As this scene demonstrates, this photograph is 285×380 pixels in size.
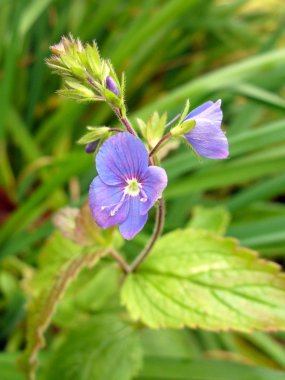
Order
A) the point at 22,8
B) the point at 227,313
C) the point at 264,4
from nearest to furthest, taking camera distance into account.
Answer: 1. the point at 227,313
2. the point at 22,8
3. the point at 264,4

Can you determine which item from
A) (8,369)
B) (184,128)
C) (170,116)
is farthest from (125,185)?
(170,116)

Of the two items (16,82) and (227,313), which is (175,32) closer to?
(16,82)

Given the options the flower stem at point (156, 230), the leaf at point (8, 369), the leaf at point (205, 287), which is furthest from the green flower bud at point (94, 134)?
the leaf at point (8, 369)

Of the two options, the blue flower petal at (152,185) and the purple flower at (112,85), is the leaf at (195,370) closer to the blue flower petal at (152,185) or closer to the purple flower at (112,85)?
the blue flower petal at (152,185)

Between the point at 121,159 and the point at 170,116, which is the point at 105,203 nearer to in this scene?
the point at 121,159

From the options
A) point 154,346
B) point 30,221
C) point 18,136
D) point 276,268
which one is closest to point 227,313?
point 276,268

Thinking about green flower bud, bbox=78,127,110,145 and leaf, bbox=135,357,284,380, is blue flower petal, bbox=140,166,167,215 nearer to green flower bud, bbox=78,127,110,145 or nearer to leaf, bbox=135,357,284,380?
green flower bud, bbox=78,127,110,145

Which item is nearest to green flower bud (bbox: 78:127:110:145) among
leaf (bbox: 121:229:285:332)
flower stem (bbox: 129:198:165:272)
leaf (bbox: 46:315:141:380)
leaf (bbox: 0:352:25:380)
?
flower stem (bbox: 129:198:165:272)
